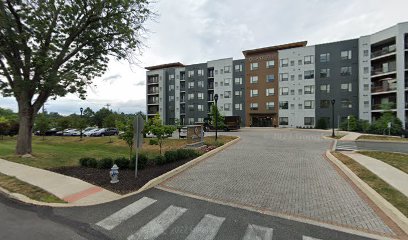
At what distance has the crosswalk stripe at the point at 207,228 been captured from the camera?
482 centimetres

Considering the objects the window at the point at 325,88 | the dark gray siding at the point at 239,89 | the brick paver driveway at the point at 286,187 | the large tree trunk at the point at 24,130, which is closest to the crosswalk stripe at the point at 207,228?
the brick paver driveway at the point at 286,187

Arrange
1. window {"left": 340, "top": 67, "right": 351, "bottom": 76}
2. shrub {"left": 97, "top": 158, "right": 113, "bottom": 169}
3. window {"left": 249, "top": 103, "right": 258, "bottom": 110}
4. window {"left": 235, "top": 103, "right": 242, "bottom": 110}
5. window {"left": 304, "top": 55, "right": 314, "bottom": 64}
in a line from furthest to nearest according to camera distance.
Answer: window {"left": 235, "top": 103, "right": 242, "bottom": 110} → window {"left": 249, "top": 103, "right": 258, "bottom": 110} → window {"left": 304, "top": 55, "right": 314, "bottom": 64} → window {"left": 340, "top": 67, "right": 351, "bottom": 76} → shrub {"left": 97, "top": 158, "right": 113, "bottom": 169}

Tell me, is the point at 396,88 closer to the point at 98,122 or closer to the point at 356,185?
the point at 356,185

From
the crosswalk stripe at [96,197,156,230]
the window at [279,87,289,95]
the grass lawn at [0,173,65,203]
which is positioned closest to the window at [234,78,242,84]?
the window at [279,87,289,95]

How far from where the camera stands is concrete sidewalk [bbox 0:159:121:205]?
23.5 ft

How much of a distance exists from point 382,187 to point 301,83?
147 feet

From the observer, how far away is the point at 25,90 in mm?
14227

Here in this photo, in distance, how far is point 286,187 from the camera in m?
8.14

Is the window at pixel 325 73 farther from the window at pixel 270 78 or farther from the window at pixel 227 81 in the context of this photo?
the window at pixel 227 81

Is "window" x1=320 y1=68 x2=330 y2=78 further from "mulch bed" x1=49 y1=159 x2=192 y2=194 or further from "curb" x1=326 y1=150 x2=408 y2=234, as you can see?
"mulch bed" x1=49 y1=159 x2=192 y2=194

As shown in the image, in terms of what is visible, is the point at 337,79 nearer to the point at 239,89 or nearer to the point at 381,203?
the point at 239,89

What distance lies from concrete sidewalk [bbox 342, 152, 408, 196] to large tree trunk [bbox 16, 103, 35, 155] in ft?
64.8

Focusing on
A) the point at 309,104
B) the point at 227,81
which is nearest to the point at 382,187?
the point at 309,104

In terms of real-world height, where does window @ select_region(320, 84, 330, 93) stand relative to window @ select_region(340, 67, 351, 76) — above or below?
below
